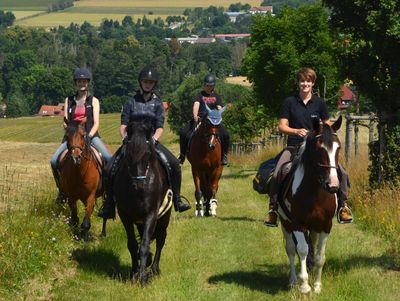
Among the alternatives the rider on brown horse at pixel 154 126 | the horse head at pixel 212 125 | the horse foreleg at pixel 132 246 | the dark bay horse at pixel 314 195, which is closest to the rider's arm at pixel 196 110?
the horse head at pixel 212 125

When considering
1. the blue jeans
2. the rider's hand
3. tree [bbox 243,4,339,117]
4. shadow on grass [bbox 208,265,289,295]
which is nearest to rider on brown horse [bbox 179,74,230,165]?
the blue jeans

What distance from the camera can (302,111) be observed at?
9602 mm

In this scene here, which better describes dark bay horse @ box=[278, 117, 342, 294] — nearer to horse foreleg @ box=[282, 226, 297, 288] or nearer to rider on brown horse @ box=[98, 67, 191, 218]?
horse foreleg @ box=[282, 226, 297, 288]

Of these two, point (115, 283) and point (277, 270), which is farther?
point (277, 270)

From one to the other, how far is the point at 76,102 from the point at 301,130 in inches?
192

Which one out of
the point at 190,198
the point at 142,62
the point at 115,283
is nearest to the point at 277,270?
the point at 115,283

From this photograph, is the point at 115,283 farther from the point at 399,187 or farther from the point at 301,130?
the point at 399,187

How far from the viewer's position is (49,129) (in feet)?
371

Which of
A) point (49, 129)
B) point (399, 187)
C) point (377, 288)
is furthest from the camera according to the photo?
point (49, 129)

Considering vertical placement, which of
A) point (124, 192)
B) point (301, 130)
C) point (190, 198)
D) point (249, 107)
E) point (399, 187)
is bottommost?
point (249, 107)

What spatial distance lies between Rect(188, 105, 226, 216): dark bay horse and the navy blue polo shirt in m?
6.32

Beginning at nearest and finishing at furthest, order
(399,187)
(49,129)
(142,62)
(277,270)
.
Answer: (277,270)
(399,187)
(49,129)
(142,62)

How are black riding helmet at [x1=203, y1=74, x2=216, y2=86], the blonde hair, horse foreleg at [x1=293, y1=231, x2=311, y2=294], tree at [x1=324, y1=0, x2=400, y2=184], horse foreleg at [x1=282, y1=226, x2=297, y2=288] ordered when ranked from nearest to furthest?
horse foreleg at [x1=293, y1=231, x2=311, y2=294]
horse foreleg at [x1=282, y1=226, x2=297, y2=288]
the blonde hair
tree at [x1=324, y1=0, x2=400, y2=184]
black riding helmet at [x1=203, y1=74, x2=216, y2=86]

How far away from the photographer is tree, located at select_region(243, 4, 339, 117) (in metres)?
27.3
